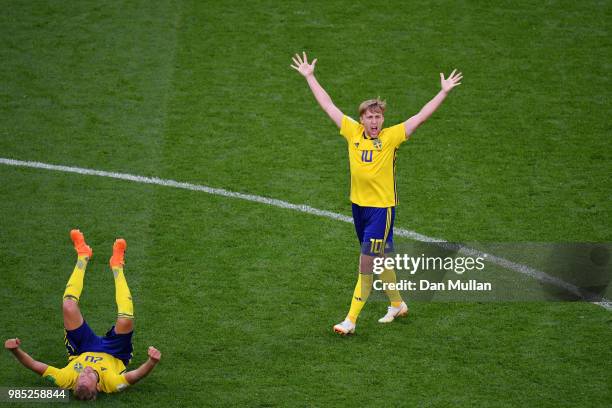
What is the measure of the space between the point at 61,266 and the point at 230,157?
3.16 meters

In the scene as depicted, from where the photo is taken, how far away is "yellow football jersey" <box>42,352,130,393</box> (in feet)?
29.4

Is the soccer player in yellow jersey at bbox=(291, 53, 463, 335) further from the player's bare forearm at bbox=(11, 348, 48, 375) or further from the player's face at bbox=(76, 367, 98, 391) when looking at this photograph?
the player's bare forearm at bbox=(11, 348, 48, 375)

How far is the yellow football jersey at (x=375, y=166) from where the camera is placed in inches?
388

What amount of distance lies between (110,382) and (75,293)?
0.96m

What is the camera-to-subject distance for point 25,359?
878 cm

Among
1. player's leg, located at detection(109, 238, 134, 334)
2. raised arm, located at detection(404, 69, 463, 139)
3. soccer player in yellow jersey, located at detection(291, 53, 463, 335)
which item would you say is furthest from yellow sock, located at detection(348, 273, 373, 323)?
player's leg, located at detection(109, 238, 134, 334)

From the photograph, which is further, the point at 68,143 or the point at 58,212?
the point at 68,143

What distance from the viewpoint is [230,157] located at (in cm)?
1366

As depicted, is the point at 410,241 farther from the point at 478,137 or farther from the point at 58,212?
the point at 58,212

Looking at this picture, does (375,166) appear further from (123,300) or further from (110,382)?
(110,382)

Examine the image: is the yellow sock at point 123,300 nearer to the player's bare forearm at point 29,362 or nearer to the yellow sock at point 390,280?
the player's bare forearm at point 29,362

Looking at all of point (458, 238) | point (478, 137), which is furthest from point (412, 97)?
point (458, 238)

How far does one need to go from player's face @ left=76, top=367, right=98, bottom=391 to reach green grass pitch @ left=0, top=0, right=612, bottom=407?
260 mm

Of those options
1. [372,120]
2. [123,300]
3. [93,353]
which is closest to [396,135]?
[372,120]
